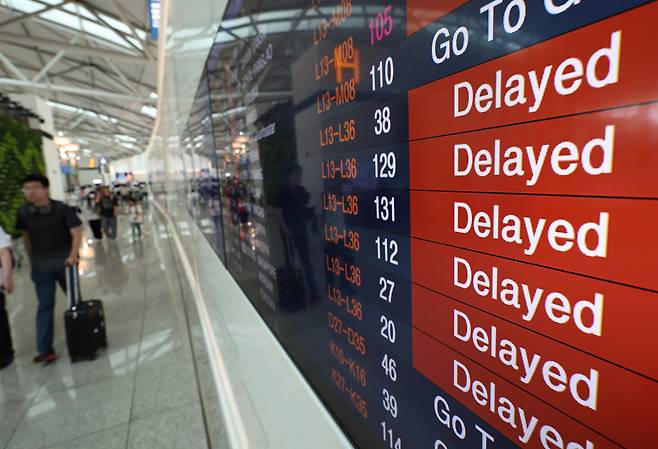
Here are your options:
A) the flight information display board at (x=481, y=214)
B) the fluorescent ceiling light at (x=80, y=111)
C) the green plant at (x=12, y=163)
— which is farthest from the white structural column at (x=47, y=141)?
the fluorescent ceiling light at (x=80, y=111)

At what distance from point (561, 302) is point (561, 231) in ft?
0.24

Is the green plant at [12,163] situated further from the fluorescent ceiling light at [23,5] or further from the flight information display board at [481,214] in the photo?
the flight information display board at [481,214]

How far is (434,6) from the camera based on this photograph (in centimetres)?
46

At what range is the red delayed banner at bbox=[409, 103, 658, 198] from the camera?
29 cm

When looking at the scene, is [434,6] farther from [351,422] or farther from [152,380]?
[152,380]

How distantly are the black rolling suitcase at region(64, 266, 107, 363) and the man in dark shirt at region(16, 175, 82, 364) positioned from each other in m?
0.16

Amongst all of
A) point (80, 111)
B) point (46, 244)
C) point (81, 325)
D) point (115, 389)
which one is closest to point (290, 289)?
point (115, 389)

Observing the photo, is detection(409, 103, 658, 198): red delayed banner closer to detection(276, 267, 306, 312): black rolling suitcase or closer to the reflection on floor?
detection(276, 267, 306, 312): black rolling suitcase

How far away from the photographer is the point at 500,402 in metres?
0.45

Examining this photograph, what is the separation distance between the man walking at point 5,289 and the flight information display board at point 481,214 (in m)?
3.48

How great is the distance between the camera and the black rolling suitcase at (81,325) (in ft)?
11.0

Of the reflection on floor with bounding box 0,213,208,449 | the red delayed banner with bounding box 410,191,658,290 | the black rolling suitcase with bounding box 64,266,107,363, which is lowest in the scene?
the reflection on floor with bounding box 0,213,208,449

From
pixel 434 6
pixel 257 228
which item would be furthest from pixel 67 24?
pixel 434 6

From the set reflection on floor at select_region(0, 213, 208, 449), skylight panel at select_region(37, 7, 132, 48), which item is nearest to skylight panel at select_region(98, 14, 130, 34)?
skylight panel at select_region(37, 7, 132, 48)
